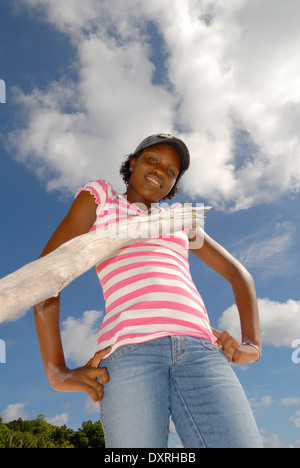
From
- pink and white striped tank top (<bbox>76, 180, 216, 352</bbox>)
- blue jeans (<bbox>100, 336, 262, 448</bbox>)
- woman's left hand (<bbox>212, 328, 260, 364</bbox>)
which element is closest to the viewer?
blue jeans (<bbox>100, 336, 262, 448</bbox>)

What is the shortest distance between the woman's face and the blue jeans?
1754 mm

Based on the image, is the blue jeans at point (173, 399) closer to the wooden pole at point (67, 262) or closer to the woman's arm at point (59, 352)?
the woman's arm at point (59, 352)

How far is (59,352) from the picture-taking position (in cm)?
301

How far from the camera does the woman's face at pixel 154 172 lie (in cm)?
397

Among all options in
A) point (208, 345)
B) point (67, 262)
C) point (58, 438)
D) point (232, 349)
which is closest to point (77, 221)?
point (67, 262)

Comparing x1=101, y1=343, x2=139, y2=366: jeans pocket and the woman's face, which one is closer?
x1=101, y1=343, x2=139, y2=366: jeans pocket

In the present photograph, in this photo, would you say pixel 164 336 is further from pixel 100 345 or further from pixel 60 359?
pixel 60 359

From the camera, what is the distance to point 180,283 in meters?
3.05

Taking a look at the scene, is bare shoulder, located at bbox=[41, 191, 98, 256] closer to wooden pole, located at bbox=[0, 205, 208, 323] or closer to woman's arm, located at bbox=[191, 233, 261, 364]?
wooden pole, located at bbox=[0, 205, 208, 323]

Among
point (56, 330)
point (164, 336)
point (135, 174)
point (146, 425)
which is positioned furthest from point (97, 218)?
point (146, 425)

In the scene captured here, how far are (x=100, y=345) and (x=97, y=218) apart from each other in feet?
3.81

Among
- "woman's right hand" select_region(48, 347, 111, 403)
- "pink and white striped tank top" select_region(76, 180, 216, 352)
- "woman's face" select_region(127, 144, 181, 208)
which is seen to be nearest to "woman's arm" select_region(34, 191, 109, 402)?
"woman's right hand" select_region(48, 347, 111, 403)

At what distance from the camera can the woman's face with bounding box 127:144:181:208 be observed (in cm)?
397

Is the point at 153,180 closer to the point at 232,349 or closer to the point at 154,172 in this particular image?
the point at 154,172
